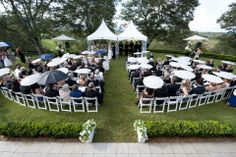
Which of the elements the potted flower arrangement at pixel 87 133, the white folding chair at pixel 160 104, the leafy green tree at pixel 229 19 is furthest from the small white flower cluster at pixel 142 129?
the leafy green tree at pixel 229 19

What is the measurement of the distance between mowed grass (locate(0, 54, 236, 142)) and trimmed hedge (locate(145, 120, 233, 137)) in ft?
2.52

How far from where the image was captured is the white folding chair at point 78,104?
8188mm

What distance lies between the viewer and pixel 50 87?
341 inches

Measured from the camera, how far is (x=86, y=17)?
2584 centimetres

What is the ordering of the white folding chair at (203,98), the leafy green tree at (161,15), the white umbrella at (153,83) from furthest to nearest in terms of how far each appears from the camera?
the leafy green tree at (161,15)
the white folding chair at (203,98)
the white umbrella at (153,83)

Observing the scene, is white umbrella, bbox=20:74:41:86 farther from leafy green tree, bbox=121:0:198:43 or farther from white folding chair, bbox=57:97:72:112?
leafy green tree, bbox=121:0:198:43

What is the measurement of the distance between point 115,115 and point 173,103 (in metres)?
2.55

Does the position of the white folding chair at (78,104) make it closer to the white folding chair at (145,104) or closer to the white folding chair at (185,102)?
the white folding chair at (145,104)

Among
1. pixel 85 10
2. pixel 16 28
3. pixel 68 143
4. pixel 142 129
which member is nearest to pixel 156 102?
pixel 142 129

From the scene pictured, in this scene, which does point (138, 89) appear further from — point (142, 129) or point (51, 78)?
point (51, 78)

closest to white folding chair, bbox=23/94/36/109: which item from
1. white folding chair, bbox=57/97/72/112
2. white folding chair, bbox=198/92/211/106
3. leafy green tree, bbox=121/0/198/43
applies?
white folding chair, bbox=57/97/72/112

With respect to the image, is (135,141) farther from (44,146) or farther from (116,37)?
(116,37)

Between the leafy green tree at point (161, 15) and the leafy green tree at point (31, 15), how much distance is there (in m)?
12.1

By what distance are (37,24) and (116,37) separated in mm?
10518
